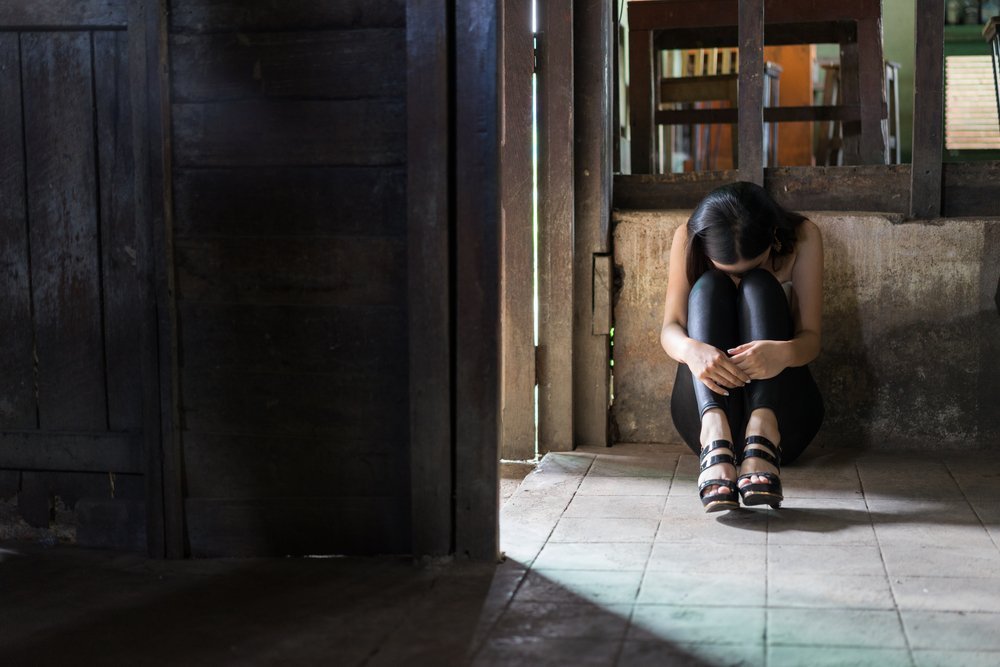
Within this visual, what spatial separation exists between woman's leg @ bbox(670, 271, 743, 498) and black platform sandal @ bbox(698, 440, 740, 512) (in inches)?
0.4

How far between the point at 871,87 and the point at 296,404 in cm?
368

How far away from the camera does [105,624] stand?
2.39 m

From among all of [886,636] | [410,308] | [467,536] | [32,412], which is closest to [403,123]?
[410,308]

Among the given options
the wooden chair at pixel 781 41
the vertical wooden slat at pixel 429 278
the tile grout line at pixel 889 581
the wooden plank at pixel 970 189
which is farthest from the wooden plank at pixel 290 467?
the wooden chair at pixel 781 41

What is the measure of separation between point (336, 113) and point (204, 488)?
109 cm

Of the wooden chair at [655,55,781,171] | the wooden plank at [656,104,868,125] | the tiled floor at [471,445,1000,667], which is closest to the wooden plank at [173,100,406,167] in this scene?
the tiled floor at [471,445,1000,667]

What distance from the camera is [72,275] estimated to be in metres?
2.95

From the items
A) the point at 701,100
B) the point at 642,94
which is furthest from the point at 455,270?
the point at 701,100

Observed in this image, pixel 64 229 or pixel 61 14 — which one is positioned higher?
pixel 61 14

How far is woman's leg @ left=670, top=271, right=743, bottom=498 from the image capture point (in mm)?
3354

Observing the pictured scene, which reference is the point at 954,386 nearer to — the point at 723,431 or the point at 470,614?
the point at 723,431

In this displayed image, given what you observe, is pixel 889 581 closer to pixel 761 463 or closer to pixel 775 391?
pixel 761 463

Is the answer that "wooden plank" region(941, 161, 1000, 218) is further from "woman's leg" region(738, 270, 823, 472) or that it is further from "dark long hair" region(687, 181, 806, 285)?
"woman's leg" region(738, 270, 823, 472)

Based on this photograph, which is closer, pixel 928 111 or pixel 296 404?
pixel 296 404
